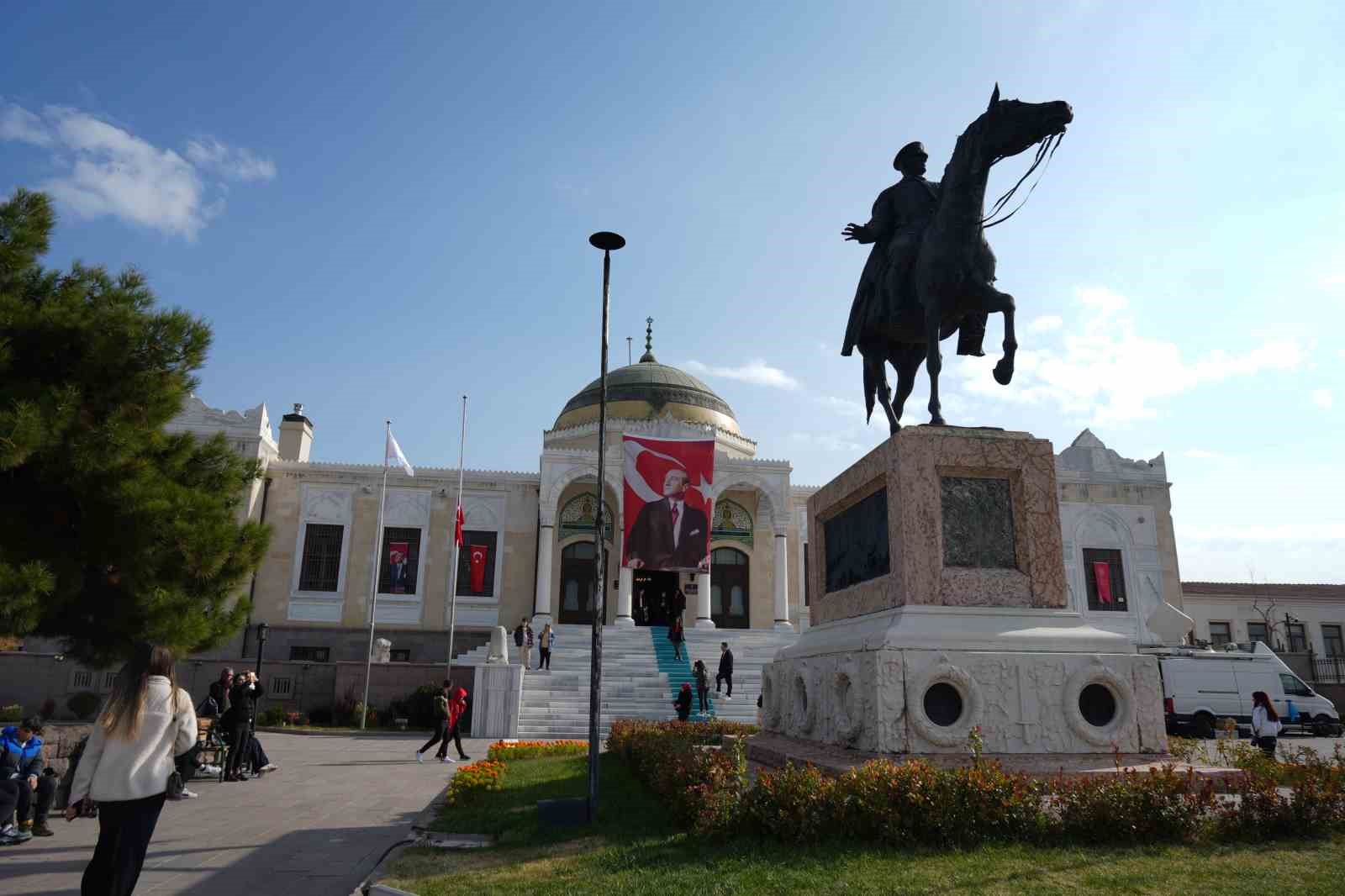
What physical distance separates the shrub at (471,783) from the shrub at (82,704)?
17.6m

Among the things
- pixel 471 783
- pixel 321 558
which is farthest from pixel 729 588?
pixel 471 783

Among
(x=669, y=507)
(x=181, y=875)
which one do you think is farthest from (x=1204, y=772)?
(x=669, y=507)

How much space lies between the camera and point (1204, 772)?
6098 mm

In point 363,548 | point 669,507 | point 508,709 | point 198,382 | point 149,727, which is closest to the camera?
point 149,727

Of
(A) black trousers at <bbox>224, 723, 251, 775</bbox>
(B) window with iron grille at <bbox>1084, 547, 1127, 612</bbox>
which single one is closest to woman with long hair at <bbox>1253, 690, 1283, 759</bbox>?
(A) black trousers at <bbox>224, 723, 251, 775</bbox>

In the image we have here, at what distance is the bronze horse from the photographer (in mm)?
7539

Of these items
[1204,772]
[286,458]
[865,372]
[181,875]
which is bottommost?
[181,875]

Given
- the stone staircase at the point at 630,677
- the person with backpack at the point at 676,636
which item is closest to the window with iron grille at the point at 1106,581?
the stone staircase at the point at 630,677

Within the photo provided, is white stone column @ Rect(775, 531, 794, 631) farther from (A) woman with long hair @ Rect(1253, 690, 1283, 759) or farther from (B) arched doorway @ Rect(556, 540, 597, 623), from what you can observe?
(A) woman with long hair @ Rect(1253, 690, 1283, 759)

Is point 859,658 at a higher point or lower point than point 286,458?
lower

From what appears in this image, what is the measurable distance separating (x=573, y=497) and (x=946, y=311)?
24807 mm

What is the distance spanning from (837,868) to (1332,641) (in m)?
43.5

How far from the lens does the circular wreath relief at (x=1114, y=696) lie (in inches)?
254

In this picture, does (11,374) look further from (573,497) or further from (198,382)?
(573,497)
